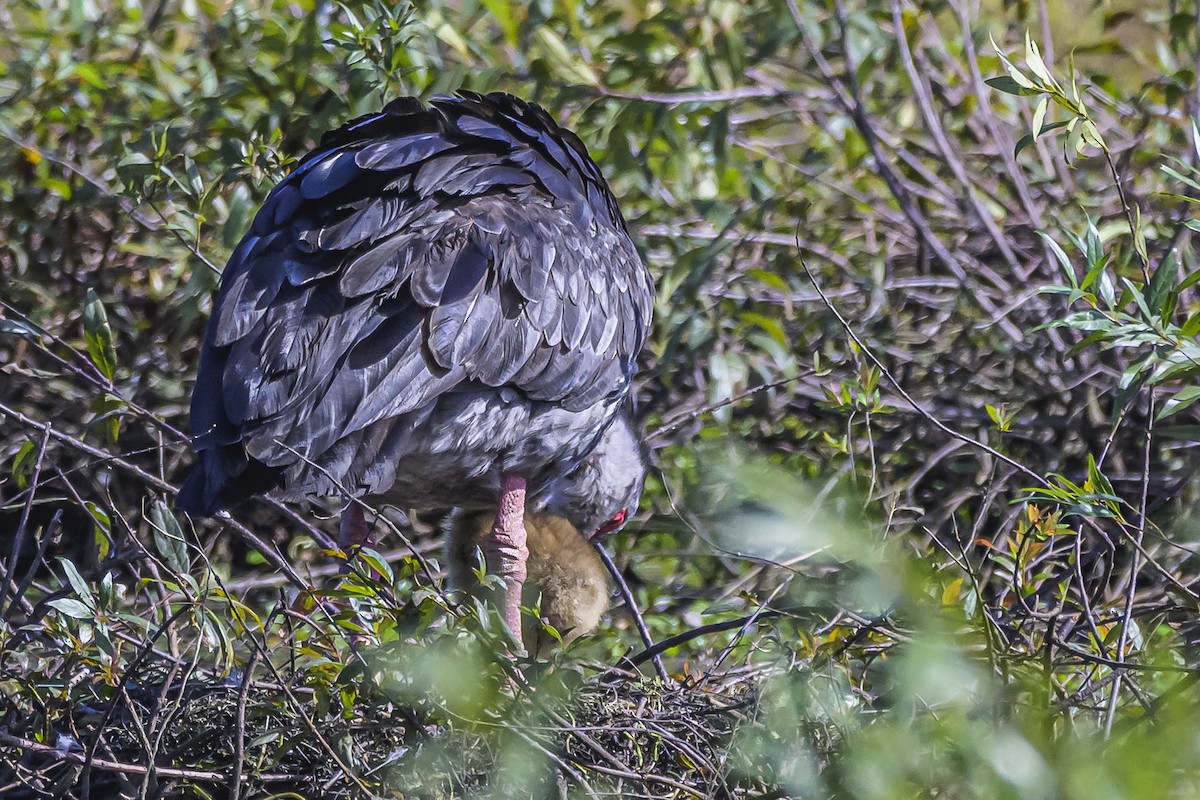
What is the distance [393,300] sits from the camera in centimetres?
254

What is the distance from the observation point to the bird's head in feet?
11.7

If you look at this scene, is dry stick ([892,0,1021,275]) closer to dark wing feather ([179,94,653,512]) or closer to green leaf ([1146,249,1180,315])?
dark wing feather ([179,94,653,512])

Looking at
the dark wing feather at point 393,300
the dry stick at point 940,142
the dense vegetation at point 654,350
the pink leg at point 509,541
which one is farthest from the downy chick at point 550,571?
the dry stick at point 940,142

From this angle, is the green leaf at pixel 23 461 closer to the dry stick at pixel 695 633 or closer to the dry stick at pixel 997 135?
the dry stick at pixel 695 633

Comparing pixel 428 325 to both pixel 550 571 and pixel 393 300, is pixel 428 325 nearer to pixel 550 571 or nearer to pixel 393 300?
pixel 393 300

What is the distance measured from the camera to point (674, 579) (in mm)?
3781

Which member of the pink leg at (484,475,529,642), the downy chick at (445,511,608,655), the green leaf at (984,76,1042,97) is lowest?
the downy chick at (445,511,608,655)

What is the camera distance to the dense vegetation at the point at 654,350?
7.19 ft

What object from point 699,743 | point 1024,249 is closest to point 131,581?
point 699,743

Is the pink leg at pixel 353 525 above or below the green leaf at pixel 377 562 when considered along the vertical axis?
below

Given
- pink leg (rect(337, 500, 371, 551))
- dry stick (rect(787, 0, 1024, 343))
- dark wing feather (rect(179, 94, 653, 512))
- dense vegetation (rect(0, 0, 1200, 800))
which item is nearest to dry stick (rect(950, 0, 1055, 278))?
dense vegetation (rect(0, 0, 1200, 800))

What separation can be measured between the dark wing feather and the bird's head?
0.46 m

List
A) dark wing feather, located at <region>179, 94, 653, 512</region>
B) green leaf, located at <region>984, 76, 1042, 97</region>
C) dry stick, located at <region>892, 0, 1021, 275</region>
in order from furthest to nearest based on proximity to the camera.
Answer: dry stick, located at <region>892, 0, 1021, 275</region>, dark wing feather, located at <region>179, 94, 653, 512</region>, green leaf, located at <region>984, 76, 1042, 97</region>

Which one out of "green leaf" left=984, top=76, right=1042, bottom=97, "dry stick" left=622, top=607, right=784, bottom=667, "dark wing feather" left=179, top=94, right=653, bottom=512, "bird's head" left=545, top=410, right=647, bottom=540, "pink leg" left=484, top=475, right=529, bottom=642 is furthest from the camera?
"bird's head" left=545, top=410, right=647, bottom=540
